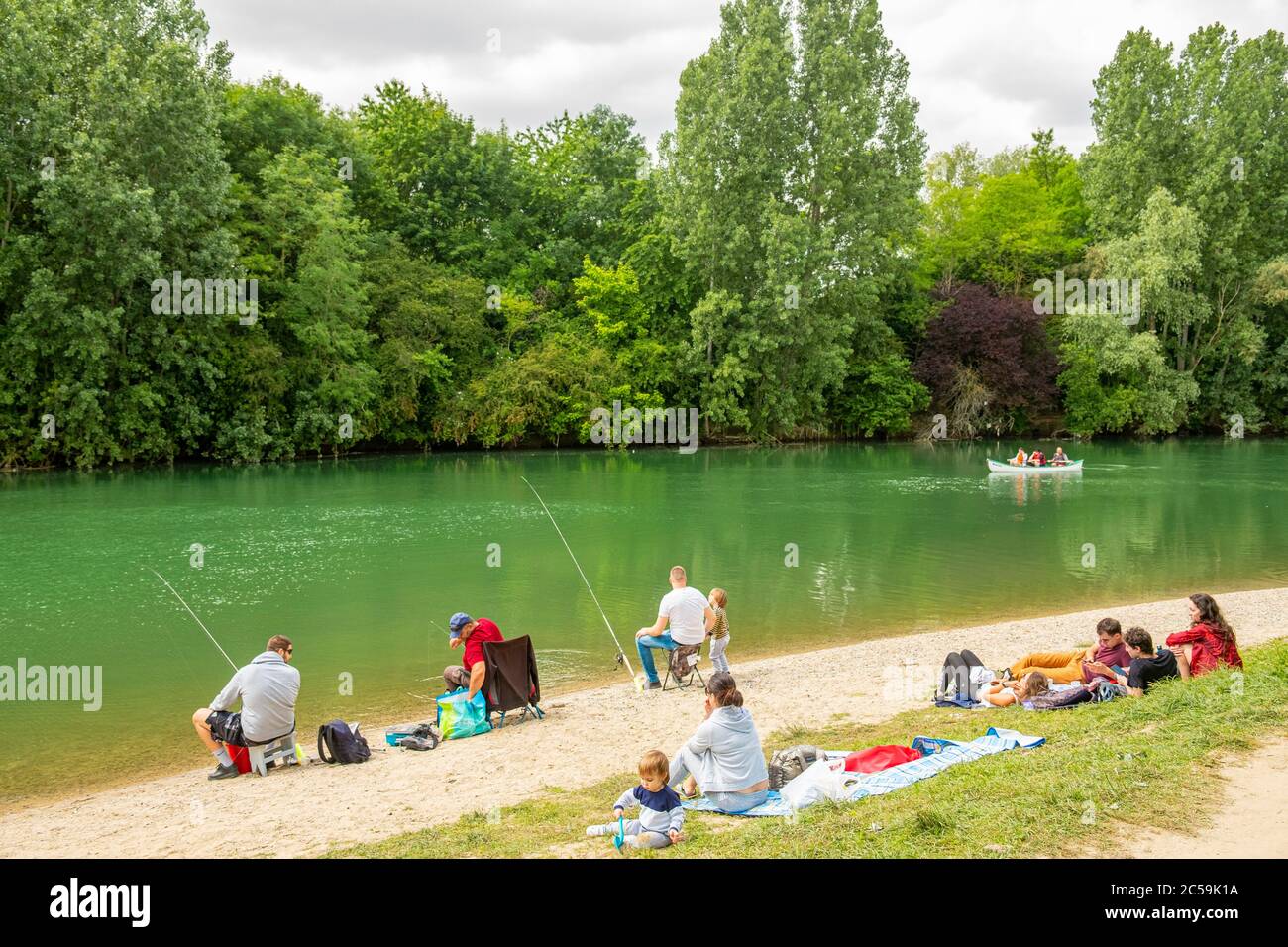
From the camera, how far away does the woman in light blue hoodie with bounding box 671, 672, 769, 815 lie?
6551 millimetres

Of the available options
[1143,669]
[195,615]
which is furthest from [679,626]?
[195,615]

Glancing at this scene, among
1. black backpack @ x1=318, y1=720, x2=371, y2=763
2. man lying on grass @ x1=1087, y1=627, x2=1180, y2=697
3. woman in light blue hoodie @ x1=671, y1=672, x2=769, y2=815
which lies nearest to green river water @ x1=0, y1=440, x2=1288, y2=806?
black backpack @ x1=318, y1=720, x2=371, y2=763

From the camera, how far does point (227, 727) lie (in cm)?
855

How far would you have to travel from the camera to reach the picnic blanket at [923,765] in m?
6.40

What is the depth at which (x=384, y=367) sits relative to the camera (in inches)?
1864

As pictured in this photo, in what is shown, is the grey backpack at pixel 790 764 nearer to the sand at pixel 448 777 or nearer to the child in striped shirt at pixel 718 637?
the sand at pixel 448 777

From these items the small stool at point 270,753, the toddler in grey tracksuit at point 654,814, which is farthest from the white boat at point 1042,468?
the toddler in grey tracksuit at point 654,814

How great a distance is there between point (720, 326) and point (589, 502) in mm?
24090

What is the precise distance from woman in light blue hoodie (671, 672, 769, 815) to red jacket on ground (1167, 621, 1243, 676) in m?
4.85

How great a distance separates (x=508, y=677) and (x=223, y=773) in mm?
2824

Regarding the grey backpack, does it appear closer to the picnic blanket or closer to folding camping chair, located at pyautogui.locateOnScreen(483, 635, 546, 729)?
the picnic blanket
